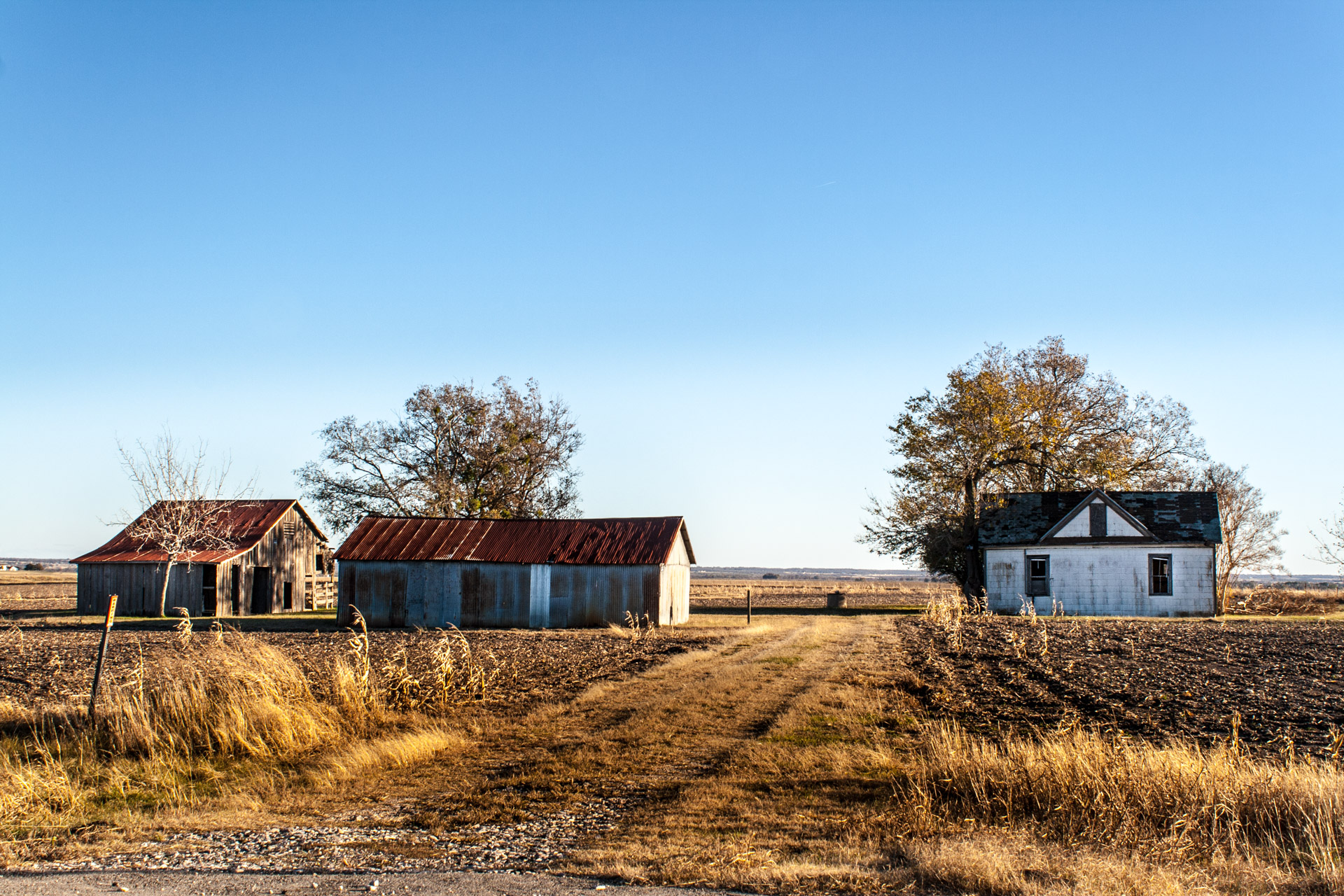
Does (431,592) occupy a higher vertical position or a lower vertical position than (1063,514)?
lower

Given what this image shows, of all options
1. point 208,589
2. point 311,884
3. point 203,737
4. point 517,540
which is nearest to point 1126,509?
point 517,540

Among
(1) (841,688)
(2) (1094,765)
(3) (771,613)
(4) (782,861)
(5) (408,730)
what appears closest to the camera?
(4) (782,861)

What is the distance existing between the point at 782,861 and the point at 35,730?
10.1 m

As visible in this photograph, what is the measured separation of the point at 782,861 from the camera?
6.93 meters

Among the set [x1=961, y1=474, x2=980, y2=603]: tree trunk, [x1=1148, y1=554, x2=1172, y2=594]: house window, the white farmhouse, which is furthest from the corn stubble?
[x1=961, y1=474, x2=980, y2=603]: tree trunk

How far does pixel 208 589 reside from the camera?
42.0 m

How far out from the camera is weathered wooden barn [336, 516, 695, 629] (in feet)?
113

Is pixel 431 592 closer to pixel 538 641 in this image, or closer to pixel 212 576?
pixel 538 641

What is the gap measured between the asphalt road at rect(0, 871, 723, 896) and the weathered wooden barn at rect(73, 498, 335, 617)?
37.3 meters

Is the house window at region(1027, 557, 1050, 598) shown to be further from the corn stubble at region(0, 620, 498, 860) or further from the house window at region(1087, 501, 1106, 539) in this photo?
the corn stubble at region(0, 620, 498, 860)

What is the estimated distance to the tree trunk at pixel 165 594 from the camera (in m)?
39.1

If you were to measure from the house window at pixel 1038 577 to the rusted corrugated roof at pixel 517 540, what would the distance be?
47.8 ft

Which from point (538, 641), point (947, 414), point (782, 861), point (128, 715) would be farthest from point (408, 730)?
point (947, 414)

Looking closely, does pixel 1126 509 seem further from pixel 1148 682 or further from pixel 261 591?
pixel 261 591
